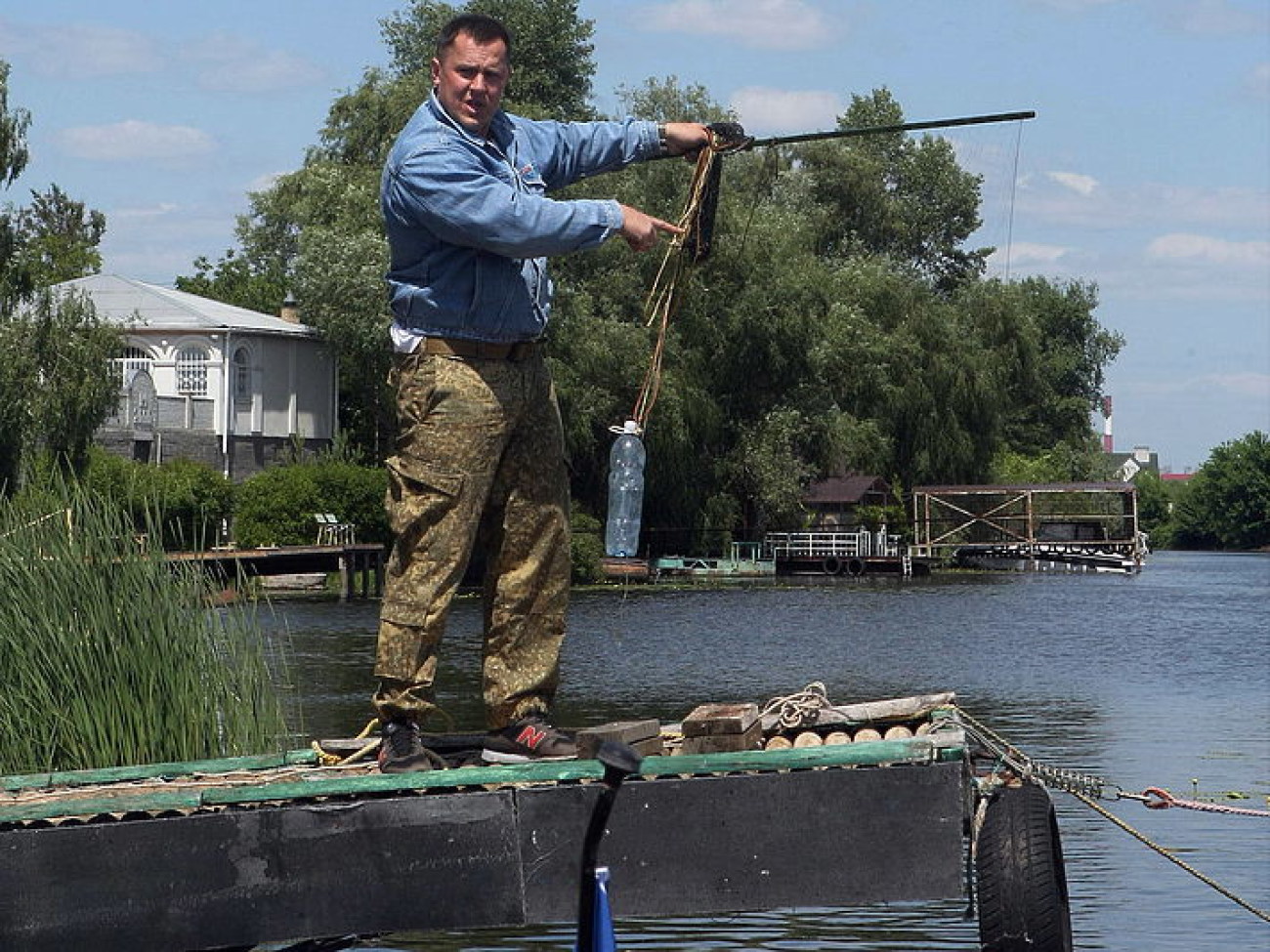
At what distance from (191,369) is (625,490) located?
174ft

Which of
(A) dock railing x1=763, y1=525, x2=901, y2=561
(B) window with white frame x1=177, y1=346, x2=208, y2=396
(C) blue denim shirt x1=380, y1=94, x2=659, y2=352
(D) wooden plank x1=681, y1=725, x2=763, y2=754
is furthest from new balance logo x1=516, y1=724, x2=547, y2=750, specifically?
(A) dock railing x1=763, y1=525, x2=901, y2=561

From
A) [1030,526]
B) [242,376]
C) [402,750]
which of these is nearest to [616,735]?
[402,750]

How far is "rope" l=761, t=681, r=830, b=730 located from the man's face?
1993 millimetres

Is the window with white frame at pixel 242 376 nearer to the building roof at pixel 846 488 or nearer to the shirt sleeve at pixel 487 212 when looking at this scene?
the building roof at pixel 846 488

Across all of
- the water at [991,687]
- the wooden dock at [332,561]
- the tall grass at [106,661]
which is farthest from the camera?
the wooden dock at [332,561]

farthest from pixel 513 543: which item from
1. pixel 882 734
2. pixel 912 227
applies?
pixel 912 227

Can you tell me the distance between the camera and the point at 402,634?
19.1ft

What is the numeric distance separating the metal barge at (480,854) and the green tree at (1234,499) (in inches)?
5482

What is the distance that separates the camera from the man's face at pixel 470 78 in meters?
5.83

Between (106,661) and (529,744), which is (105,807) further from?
(106,661)

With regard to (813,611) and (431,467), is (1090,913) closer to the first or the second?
(431,467)

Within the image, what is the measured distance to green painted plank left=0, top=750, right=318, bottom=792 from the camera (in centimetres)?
620

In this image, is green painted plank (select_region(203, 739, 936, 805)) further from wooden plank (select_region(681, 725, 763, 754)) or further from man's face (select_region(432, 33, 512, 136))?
man's face (select_region(432, 33, 512, 136))

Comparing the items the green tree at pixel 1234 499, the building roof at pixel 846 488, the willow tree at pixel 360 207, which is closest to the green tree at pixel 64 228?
the willow tree at pixel 360 207
